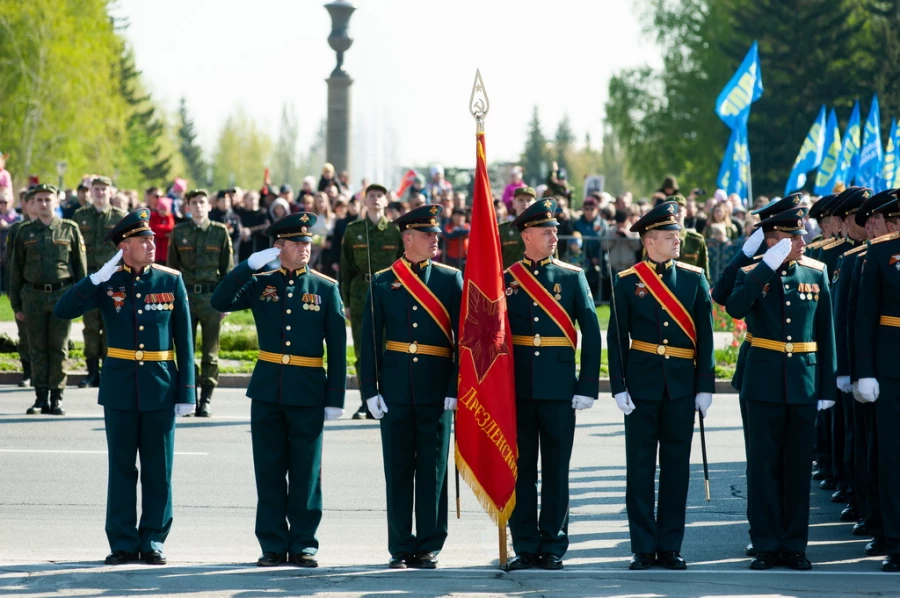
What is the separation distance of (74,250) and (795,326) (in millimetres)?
8525

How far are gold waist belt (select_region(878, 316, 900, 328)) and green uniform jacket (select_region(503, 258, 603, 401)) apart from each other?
1.78m

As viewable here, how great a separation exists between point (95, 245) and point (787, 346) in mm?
9946

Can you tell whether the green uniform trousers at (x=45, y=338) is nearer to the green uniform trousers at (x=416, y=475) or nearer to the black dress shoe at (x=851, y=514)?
the green uniform trousers at (x=416, y=475)

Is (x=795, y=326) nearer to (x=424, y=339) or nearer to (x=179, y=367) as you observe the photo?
(x=424, y=339)

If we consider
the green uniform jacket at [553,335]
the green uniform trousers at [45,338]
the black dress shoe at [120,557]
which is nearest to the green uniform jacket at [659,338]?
the green uniform jacket at [553,335]

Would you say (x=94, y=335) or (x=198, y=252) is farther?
(x=94, y=335)

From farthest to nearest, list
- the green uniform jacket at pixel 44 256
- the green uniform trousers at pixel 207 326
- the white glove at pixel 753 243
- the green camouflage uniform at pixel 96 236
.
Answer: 1. the green camouflage uniform at pixel 96 236
2. the green uniform trousers at pixel 207 326
3. the green uniform jacket at pixel 44 256
4. the white glove at pixel 753 243

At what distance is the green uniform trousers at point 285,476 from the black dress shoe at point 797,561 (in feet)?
9.23

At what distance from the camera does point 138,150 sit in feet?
259

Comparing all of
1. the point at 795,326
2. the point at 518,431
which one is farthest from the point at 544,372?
the point at 795,326

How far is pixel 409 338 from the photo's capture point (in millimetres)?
8156

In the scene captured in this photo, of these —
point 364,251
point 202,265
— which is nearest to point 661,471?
point 364,251

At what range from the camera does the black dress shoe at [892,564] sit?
315 inches

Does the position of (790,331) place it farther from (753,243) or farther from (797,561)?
(797,561)
